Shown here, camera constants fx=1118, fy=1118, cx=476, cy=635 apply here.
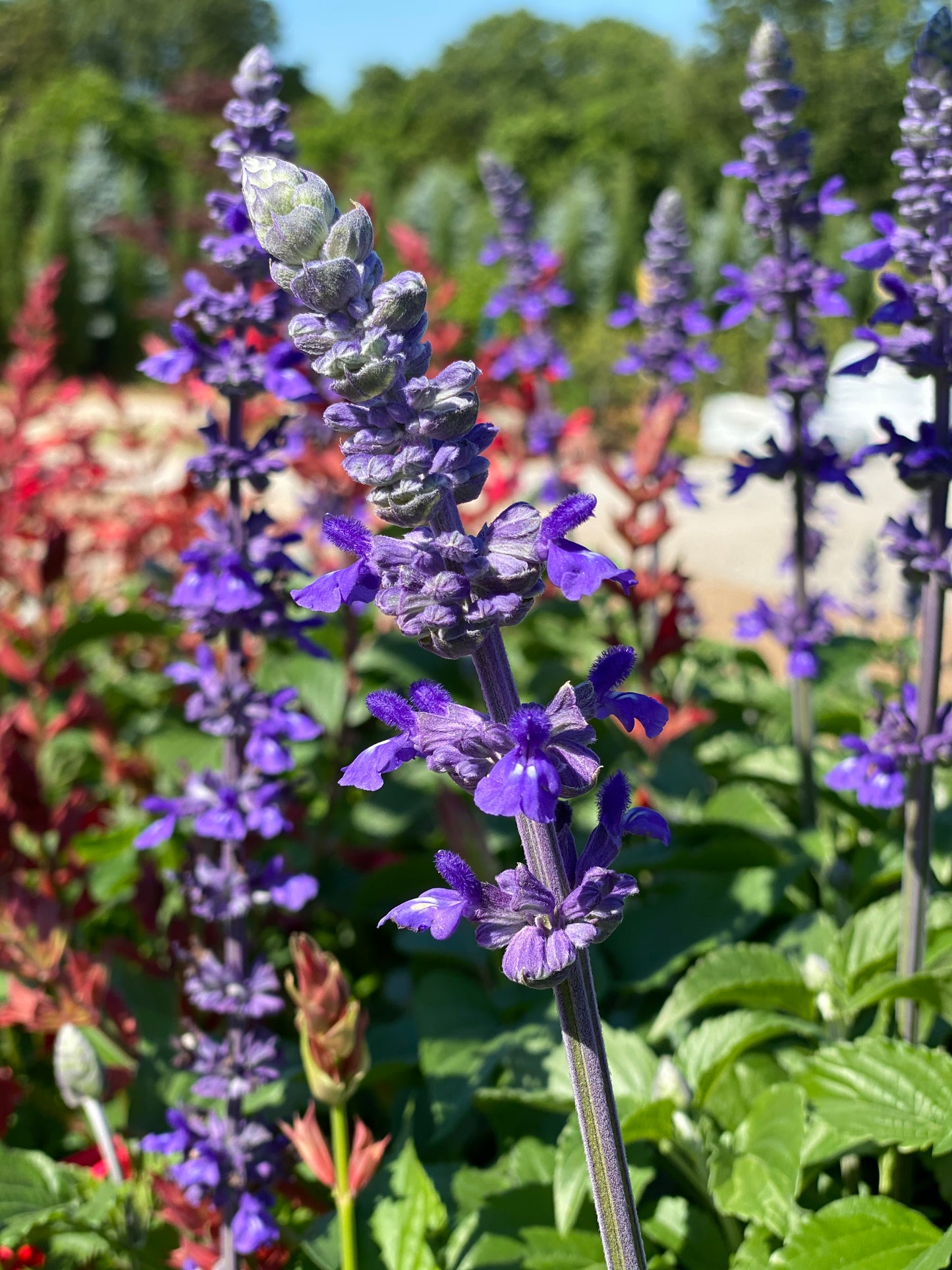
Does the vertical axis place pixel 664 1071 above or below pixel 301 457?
below

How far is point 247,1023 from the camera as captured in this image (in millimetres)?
2408

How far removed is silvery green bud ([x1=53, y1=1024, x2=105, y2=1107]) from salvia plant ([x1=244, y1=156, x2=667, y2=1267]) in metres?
1.12

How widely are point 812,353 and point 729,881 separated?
145 cm

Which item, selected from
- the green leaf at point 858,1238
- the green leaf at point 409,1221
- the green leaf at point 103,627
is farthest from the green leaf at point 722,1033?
the green leaf at point 103,627

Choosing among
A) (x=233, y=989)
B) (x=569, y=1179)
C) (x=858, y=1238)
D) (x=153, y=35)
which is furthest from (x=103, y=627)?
(x=153, y=35)

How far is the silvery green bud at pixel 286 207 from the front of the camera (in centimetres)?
119

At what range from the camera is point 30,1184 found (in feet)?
7.66

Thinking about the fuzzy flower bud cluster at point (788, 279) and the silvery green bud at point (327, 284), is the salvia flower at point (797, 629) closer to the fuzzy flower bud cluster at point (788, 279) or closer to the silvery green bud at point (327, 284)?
the fuzzy flower bud cluster at point (788, 279)

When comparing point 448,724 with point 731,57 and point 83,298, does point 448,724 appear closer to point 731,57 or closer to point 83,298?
point 83,298

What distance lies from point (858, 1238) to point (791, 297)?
227 cm

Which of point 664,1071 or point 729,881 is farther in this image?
point 729,881

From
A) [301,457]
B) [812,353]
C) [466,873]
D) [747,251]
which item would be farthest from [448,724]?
[747,251]

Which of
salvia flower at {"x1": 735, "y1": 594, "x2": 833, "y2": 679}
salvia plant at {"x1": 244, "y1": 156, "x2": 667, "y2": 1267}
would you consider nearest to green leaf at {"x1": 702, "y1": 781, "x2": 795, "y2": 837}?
salvia flower at {"x1": 735, "y1": 594, "x2": 833, "y2": 679}

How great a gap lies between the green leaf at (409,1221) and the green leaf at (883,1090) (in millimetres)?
736
